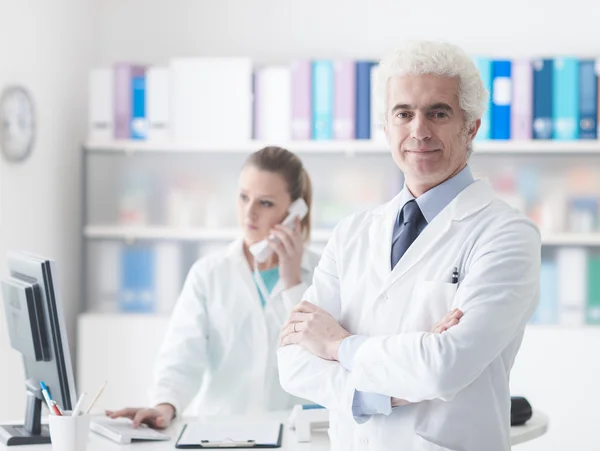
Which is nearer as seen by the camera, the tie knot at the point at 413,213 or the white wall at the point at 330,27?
the tie knot at the point at 413,213

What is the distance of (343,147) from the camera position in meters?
3.88

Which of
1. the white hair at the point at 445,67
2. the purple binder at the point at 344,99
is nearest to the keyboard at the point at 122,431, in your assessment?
the white hair at the point at 445,67

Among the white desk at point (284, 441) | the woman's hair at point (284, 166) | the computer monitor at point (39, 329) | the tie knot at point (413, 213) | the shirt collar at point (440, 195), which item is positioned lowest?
the white desk at point (284, 441)

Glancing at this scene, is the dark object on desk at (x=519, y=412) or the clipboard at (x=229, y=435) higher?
the dark object on desk at (x=519, y=412)

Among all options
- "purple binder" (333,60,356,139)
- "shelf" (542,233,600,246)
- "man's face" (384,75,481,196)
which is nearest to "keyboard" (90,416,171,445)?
"man's face" (384,75,481,196)

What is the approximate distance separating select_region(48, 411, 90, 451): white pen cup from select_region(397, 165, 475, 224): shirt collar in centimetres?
91

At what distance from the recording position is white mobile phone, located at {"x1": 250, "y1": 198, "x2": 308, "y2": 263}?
261 centimetres

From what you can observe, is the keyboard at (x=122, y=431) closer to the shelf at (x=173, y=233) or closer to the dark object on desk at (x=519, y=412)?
the dark object on desk at (x=519, y=412)

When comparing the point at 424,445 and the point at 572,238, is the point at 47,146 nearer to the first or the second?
the point at 572,238

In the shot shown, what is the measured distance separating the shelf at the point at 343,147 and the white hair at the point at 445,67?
203cm

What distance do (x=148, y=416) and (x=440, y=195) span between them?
→ 984 millimetres

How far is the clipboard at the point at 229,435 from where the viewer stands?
6.61 feet

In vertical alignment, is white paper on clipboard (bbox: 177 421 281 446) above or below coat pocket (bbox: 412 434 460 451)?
below

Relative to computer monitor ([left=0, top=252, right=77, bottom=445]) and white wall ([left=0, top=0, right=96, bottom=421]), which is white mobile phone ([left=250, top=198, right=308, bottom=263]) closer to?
computer monitor ([left=0, top=252, right=77, bottom=445])
